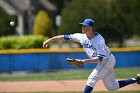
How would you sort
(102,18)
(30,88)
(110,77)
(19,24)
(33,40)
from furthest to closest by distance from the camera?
1. (19,24)
2. (102,18)
3. (33,40)
4. (30,88)
5. (110,77)

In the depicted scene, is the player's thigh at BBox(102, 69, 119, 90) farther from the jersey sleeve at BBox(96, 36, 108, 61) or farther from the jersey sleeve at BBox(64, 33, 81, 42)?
the jersey sleeve at BBox(64, 33, 81, 42)

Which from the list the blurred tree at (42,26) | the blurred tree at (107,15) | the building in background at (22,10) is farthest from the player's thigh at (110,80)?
the building in background at (22,10)

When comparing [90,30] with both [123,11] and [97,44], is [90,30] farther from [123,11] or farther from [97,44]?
[123,11]

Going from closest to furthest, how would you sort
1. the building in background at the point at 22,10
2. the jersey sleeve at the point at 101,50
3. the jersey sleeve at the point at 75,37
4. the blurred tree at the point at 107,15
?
1. the jersey sleeve at the point at 101,50
2. the jersey sleeve at the point at 75,37
3. the blurred tree at the point at 107,15
4. the building in background at the point at 22,10

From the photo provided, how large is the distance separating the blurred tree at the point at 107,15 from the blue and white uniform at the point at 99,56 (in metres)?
26.1

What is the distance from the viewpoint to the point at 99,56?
8969mm

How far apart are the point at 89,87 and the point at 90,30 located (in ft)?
3.63

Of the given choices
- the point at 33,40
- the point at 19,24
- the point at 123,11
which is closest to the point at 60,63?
the point at 33,40

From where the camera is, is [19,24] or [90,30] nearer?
[90,30]

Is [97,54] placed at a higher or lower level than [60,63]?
higher

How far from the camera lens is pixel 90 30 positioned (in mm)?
9102

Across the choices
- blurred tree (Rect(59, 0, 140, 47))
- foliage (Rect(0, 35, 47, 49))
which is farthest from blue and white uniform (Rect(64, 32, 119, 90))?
blurred tree (Rect(59, 0, 140, 47))

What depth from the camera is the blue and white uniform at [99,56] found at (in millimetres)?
9047

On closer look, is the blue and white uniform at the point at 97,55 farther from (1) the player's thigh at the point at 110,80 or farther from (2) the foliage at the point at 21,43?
(2) the foliage at the point at 21,43
